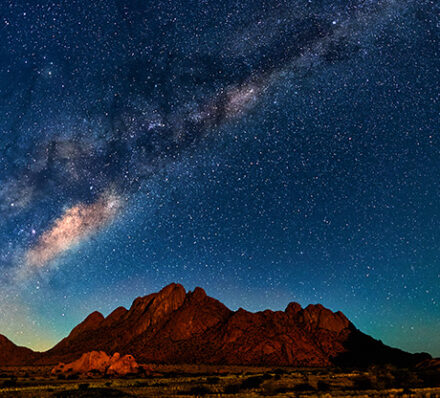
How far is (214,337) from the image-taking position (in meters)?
124

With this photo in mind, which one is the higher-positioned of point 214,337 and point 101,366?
point 214,337

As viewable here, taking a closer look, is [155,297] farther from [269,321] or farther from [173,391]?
[173,391]

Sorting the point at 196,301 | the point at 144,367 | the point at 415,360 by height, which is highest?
the point at 196,301

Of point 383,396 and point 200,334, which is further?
point 200,334

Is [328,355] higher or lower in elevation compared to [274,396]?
lower

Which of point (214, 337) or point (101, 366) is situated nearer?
point (101, 366)

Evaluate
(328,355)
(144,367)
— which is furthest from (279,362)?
(144,367)

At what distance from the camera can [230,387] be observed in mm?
39969

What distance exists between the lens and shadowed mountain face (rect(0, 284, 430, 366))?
371 feet

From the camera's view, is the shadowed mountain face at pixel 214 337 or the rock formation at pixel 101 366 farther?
the shadowed mountain face at pixel 214 337

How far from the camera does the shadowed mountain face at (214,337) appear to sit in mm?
113188

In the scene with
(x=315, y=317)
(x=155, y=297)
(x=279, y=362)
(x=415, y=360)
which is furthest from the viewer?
(x=155, y=297)

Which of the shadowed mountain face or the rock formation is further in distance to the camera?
the shadowed mountain face

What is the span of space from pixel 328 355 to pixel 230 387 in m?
93.9
